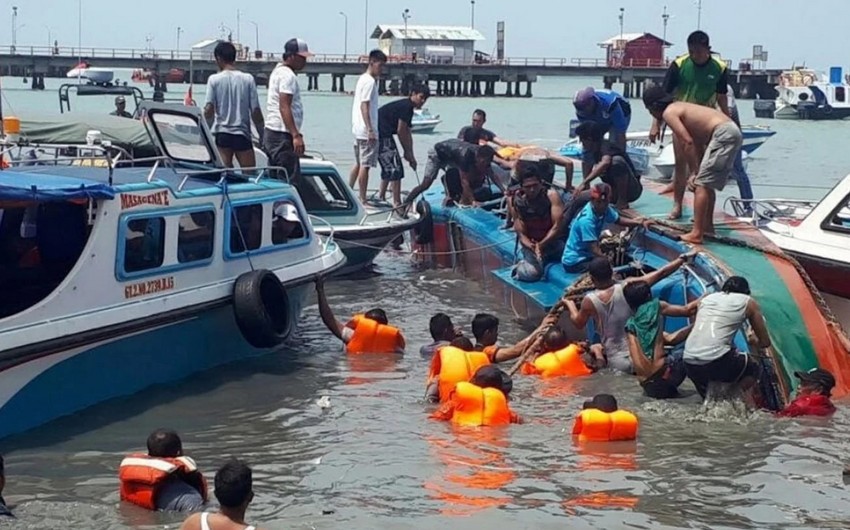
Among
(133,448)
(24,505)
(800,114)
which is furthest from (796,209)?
(800,114)

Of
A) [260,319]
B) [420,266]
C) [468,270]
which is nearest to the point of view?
[260,319]

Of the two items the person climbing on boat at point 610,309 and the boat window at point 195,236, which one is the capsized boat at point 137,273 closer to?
the boat window at point 195,236

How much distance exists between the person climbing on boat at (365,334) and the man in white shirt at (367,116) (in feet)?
17.9

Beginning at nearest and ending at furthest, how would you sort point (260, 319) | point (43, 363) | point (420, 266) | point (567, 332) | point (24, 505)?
1. point (24, 505)
2. point (43, 363)
3. point (260, 319)
4. point (567, 332)
5. point (420, 266)

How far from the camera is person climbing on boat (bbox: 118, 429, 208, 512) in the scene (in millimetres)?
8625

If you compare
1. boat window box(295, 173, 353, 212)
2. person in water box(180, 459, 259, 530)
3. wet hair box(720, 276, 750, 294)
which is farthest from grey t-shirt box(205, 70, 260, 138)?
person in water box(180, 459, 259, 530)

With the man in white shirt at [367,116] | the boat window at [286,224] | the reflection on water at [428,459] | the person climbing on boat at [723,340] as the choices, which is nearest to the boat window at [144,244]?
the reflection on water at [428,459]

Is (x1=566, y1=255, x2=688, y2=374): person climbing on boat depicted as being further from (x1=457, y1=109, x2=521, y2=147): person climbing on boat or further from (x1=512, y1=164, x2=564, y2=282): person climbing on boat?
(x1=457, y1=109, x2=521, y2=147): person climbing on boat

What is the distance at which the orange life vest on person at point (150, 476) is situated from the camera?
862 centimetres

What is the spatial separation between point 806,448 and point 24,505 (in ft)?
18.2

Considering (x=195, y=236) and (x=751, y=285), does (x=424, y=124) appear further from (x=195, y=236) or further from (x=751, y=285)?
(x=751, y=285)

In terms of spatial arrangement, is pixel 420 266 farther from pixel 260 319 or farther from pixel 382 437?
pixel 382 437

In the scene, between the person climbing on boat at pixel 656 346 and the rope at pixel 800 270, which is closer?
the person climbing on boat at pixel 656 346

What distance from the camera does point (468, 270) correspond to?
18547 mm
